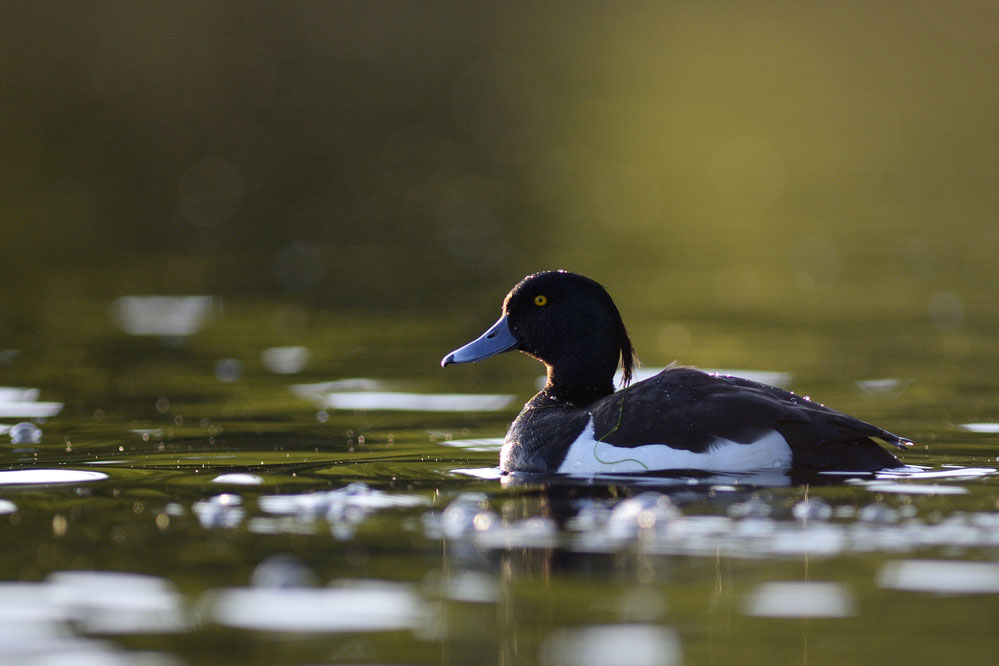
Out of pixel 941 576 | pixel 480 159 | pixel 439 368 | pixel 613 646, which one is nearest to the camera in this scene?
pixel 613 646

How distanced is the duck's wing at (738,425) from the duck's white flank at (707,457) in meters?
0.03

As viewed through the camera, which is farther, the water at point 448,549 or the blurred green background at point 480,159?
the blurred green background at point 480,159

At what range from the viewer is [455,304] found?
58.7ft

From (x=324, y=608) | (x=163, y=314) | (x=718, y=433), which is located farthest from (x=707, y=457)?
(x=163, y=314)

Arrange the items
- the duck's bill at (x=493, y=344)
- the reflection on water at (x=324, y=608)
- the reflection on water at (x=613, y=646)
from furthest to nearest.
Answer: the duck's bill at (x=493, y=344) → the reflection on water at (x=324, y=608) → the reflection on water at (x=613, y=646)

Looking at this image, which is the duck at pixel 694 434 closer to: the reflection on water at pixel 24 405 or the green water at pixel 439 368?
the green water at pixel 439 368

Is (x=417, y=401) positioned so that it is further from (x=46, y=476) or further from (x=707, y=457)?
(x=707, y=457)

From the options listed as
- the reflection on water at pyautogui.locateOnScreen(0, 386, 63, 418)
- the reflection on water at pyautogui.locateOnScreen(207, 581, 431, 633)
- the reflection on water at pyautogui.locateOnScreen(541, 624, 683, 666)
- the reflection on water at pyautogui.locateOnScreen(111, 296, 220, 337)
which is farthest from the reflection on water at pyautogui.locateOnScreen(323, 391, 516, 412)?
the reflection on water at pyautogui.locateOnScreen(541, 624, 683, 666)

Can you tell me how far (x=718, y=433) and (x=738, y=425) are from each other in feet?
0.41

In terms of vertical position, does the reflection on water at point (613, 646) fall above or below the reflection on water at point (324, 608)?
below

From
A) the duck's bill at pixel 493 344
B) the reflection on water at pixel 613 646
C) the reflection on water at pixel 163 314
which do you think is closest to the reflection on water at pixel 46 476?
the duck's bill at pixel 493 344

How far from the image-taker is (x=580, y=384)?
10.2 metres

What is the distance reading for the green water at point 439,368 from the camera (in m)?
6.14

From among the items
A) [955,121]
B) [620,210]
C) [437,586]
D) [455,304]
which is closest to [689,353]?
[455,304]
